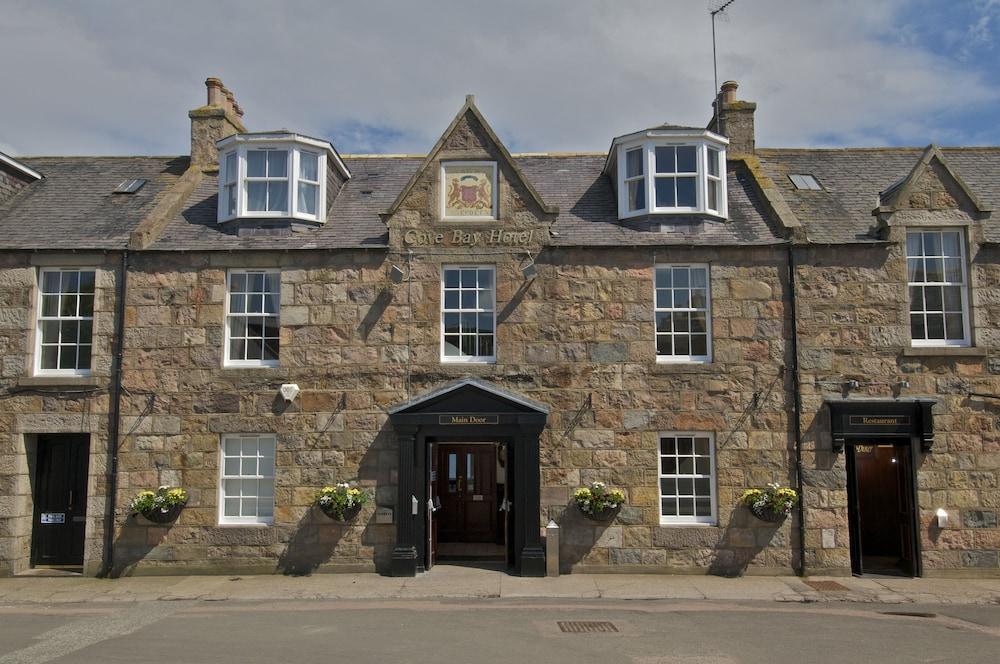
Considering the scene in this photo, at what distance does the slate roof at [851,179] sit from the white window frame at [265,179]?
9.58m

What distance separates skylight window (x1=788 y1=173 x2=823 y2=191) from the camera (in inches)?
658

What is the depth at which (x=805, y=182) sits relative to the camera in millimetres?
16922

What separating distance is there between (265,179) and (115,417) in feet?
17.3

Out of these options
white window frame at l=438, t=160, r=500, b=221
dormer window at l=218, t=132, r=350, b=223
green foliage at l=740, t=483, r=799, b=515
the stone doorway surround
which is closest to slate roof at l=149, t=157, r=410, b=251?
dormer window at l=218, t=132, r=350, b=223

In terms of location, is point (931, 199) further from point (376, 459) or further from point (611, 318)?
point (376, 459)

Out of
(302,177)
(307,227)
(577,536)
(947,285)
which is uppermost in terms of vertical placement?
(302,177)

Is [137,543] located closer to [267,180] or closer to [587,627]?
[267,180]

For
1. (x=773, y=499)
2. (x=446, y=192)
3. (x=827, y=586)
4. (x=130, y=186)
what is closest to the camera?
(x=827, y=586)

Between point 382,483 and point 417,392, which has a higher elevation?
point 417,392

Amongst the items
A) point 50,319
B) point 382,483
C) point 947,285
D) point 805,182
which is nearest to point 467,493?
point 382,483

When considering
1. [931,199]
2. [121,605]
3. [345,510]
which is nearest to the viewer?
[121,605]

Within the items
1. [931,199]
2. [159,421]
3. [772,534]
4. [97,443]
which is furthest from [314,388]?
[931,199]

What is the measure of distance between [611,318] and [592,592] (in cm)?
484

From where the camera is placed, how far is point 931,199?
14.9 metres
